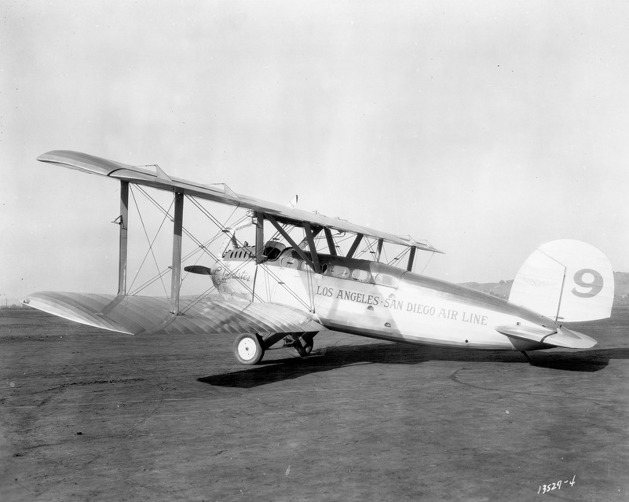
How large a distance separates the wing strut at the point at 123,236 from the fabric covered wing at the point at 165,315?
21cm

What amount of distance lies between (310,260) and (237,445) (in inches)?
255

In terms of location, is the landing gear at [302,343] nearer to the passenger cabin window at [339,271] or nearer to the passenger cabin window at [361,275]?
the passenger cabin window at [339,271]

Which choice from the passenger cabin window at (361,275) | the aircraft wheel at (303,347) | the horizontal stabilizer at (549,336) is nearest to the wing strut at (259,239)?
the aircraft wheel at (303,347)

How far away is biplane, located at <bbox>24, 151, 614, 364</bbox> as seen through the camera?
26.2ft

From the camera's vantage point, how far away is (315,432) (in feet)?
18.5

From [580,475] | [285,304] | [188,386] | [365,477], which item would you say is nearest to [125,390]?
[188,386]

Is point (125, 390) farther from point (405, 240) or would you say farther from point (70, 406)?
point (405, 240)

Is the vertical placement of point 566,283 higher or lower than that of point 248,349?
higher

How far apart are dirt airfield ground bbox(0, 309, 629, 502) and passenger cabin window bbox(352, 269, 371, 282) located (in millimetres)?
1728

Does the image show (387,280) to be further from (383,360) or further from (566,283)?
(566,283)

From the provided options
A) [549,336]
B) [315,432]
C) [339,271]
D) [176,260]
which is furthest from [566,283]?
[176,260]

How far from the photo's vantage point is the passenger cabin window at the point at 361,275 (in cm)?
1082

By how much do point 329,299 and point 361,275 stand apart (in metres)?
0.83

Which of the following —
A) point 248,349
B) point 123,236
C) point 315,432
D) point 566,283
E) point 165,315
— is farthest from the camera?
point 248,349
